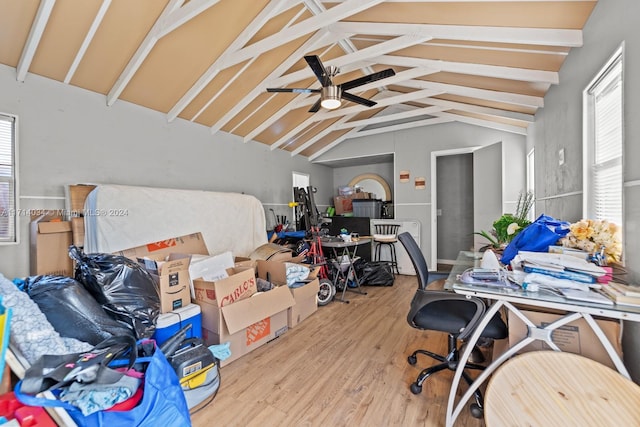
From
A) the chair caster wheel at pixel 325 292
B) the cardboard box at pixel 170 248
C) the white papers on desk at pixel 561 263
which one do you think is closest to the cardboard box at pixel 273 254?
the chair caster wheel at pixel 325 292

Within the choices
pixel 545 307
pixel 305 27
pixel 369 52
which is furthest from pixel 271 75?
pixel 545 307

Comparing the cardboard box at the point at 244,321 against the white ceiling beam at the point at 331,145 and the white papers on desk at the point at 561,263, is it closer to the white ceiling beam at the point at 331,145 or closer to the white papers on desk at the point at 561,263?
the white papers on desk at the point at 561,263

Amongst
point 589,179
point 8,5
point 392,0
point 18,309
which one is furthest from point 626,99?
point 8,5

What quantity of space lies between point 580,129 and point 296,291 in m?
2.86

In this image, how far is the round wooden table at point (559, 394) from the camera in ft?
3.70

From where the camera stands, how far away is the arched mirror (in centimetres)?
657

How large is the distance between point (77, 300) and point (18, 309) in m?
0.23

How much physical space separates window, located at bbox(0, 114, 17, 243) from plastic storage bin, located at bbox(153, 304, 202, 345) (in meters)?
1.70

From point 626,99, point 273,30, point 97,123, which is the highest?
point 273,30

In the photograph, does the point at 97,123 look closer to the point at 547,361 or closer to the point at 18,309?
the point at 18,309

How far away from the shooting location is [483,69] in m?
2.92

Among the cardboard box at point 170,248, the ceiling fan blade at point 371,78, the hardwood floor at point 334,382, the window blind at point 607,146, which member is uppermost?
the ceiling fan blade at point 371,78

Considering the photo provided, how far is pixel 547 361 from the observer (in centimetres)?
125

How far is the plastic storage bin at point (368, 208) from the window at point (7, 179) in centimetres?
486
